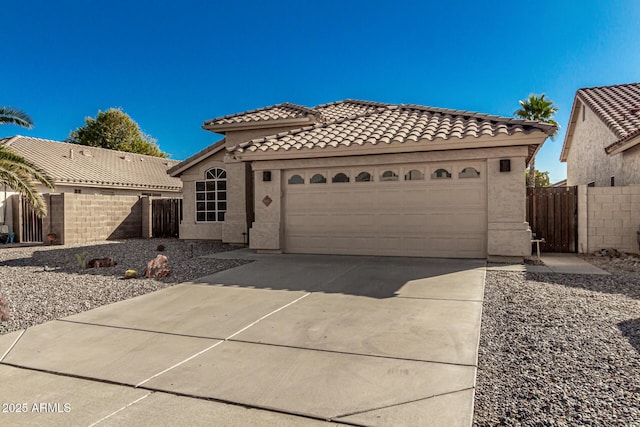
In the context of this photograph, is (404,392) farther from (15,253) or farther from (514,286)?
(15,253)

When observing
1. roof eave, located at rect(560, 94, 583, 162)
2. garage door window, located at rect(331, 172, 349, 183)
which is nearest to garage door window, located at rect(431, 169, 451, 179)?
garage door window, located at rect(331, 172, 349, 183)

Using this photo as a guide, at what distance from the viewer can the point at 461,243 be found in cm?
1005

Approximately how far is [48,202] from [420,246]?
47.6 feet

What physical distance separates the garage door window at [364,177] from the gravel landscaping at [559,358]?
16.3ft

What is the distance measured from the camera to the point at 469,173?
32.8ft

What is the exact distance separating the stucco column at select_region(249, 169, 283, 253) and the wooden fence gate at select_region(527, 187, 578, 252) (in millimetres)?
7413

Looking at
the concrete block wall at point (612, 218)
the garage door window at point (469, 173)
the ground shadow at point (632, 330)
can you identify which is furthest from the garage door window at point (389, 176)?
the ground shadow at point (632, 330)

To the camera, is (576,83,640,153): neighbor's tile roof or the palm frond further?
(576,83,640,153): neighbor's tile roof

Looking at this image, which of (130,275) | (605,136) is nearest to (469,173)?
(130,275)

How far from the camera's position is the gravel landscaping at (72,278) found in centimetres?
608

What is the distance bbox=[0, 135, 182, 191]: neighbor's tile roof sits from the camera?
2216cm

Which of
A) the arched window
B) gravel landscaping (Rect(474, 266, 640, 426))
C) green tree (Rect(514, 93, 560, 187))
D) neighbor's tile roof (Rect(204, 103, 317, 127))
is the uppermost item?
green tree (Rect(514, 93, 560, 187))

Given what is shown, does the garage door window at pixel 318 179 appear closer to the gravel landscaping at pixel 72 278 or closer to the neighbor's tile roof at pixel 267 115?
the gravel landscaping at pixel 72 278

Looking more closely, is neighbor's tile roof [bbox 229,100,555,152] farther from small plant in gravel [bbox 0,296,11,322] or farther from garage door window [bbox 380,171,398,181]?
small plant in gravel [bbox 0,296,11,322]
